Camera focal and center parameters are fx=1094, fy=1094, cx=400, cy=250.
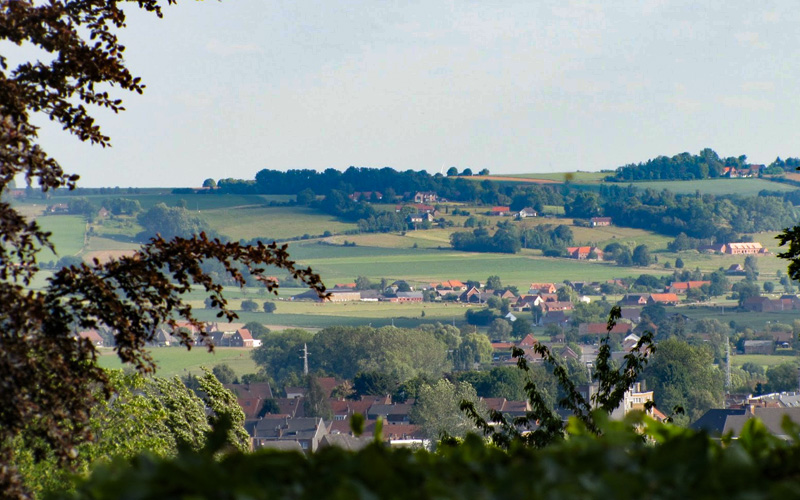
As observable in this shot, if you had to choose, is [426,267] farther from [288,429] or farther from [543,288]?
[288,429]

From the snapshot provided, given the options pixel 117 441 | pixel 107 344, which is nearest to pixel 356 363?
pixel 107 344

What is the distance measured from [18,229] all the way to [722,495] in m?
4.73

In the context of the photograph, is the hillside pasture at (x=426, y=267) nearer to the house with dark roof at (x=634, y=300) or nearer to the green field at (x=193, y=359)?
the house with dark roof at (x=634, y=300)

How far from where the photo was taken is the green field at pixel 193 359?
11225 cm

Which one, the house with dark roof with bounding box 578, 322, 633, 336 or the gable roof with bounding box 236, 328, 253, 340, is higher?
the gable roof with bounding box 236, 328, 253, 340

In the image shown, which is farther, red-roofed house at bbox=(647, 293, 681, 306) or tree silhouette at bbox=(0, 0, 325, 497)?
red-roofed house at bbox=(647, 293, 681, 306)

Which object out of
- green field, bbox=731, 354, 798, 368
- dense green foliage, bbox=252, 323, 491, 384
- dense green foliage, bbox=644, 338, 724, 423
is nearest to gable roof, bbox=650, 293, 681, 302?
green field, bbox=731, 354, 798, 368

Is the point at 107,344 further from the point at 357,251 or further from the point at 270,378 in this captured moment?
the point at 357,251

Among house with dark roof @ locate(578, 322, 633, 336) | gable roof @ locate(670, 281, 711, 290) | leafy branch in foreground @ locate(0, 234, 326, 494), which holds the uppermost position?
leafy branch in foreground @ locate(0, 234, 326, 494)

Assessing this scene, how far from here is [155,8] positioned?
7.72 meters

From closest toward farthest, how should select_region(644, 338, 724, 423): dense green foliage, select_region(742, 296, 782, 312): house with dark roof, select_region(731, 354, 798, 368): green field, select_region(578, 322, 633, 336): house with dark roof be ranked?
select_region(644, 338, 724, 423): dense green foliage
select_region(731, 354, 798, 368): green field
select_region(578, 322, 633, 336): house with dark roof
select_region(742, 296, 782, 312): house with dark roof

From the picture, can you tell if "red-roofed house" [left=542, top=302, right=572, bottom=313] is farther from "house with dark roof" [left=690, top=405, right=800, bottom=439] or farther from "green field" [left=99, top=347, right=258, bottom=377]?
"house with dark roof" [left=690, top=405, right=800, bottom=439]

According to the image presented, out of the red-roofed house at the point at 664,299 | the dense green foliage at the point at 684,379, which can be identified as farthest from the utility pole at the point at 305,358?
the red-roofed house at the point at 664,299

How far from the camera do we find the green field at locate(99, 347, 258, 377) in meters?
112
